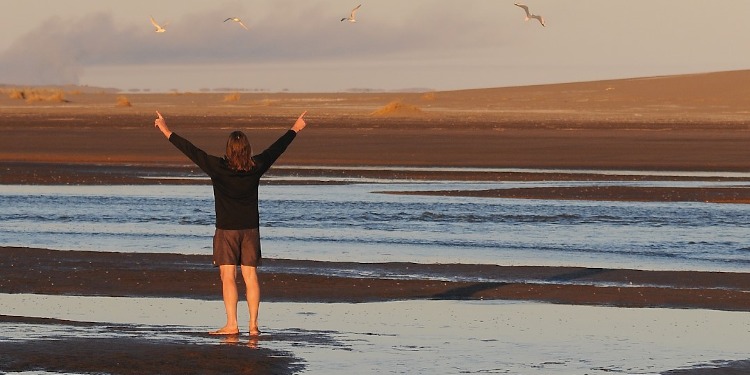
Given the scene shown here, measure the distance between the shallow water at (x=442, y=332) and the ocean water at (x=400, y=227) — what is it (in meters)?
3.46

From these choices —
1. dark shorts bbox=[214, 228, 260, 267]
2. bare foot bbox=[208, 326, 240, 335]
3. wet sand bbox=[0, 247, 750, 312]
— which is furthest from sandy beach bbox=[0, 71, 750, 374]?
dark shorts bbox=[214, 228, 260, 267]

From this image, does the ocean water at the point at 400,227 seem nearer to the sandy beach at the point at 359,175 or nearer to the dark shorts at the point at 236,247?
the sandy beach at the point at 359,175

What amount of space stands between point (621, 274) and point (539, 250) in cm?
→ 226

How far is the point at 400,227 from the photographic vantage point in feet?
64.8

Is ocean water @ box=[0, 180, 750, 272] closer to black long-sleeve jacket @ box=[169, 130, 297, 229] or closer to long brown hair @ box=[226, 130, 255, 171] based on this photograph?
black long-sleeve jacket @ box=[169, 130, 297, 229]

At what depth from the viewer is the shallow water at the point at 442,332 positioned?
10.0 meters

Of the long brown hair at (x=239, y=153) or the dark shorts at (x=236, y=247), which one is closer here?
the long brown hair at (x=239, y=153)

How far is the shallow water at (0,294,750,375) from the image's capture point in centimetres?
1003

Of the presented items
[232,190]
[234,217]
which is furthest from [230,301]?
[232,190]

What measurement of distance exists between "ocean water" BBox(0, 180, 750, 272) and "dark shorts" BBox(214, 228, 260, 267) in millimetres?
4961

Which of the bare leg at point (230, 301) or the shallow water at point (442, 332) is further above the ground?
the bare leg at point (230, 301)

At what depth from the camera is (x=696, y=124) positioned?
194 ft

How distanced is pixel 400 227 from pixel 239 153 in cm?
899

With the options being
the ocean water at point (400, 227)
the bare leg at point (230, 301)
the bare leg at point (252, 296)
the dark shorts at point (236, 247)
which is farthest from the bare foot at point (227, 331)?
the ocean water at point (400, 227)
